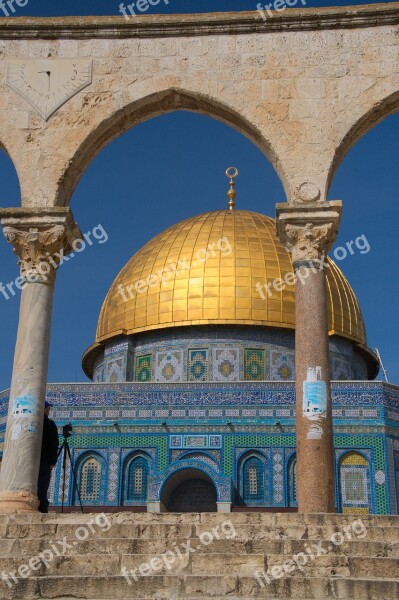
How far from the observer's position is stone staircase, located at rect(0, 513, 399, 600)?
18.2ft

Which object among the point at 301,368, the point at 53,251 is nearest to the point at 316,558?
the point at 301,368

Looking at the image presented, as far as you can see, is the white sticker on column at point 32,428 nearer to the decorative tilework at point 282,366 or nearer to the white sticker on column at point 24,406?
the white sticker on column at point 24,406

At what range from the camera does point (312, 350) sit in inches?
352

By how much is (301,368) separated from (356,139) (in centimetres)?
298

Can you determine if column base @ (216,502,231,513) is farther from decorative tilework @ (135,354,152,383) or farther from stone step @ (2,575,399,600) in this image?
stone step @ (2,575,399,600)

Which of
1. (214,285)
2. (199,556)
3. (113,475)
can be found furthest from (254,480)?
(199,556)

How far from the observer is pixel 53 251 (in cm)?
981

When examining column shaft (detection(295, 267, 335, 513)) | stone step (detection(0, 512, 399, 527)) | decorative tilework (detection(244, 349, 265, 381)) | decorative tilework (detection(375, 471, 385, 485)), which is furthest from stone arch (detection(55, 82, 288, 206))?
decorative tilework (detection(244, 349, 265, 381))

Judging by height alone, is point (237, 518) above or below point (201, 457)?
below

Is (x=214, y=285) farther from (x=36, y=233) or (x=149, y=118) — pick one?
(x=36, y=233)

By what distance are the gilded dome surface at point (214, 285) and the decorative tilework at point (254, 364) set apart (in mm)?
913

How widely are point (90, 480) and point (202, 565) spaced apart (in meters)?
16.7

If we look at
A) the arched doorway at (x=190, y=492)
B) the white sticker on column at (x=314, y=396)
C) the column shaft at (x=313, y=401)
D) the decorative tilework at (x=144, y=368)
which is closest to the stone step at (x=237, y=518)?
the column shaft at (x=313, y=401)

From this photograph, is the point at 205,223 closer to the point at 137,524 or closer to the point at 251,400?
the point at 251,400
